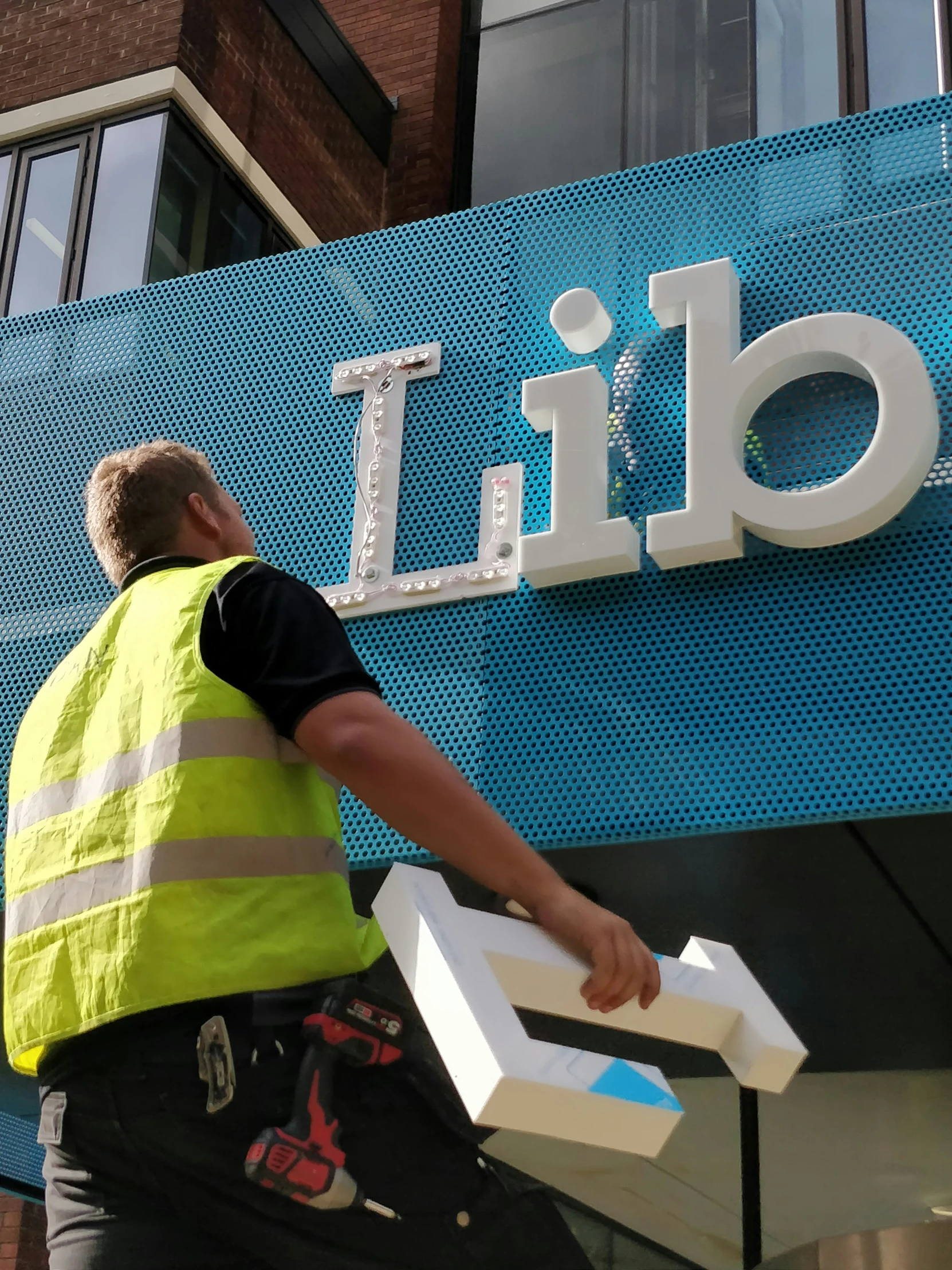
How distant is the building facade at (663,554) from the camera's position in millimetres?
3711

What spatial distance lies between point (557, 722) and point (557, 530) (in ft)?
1.71

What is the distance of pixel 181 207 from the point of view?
31.7 ft

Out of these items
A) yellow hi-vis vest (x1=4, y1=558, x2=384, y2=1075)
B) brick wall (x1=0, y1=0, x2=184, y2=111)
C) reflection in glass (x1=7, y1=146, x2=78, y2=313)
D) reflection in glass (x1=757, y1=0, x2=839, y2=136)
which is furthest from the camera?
brick wall (x1=0, y1=0, x2=184, y2=111)

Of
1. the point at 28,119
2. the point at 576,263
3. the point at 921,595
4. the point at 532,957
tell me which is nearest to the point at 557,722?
the point at 921,595

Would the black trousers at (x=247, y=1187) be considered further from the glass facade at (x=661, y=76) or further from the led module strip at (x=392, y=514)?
the glass facade at (x=661, y=76)

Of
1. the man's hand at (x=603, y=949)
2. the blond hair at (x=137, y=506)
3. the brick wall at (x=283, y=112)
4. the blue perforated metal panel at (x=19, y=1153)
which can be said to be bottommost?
the man's hand at (x=603, y=949)

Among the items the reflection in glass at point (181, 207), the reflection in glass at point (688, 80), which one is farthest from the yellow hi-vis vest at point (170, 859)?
the reflection in glass at point (181, 207)

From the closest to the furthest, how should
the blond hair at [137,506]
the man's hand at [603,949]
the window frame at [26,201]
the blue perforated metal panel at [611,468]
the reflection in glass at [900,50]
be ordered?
the man's hand at [603,949], the blond hair at [137,506], the blue perforated metal panel at [611,468], the reflection in glass at [900,50], the window frame at [26,201]

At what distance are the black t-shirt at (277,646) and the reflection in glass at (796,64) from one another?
5.70 metres

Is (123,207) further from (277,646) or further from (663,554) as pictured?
(277,646)

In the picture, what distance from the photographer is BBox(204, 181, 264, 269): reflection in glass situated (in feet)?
32.6

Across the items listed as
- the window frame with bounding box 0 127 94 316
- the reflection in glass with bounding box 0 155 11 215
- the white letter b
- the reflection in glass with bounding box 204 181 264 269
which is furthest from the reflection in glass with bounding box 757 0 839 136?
the reflection in glass with bounding box 0 155 11 215

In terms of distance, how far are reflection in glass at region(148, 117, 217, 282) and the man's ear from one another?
6.70 metres

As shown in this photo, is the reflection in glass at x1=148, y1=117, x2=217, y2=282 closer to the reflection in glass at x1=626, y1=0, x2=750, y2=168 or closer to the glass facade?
the glass facade
